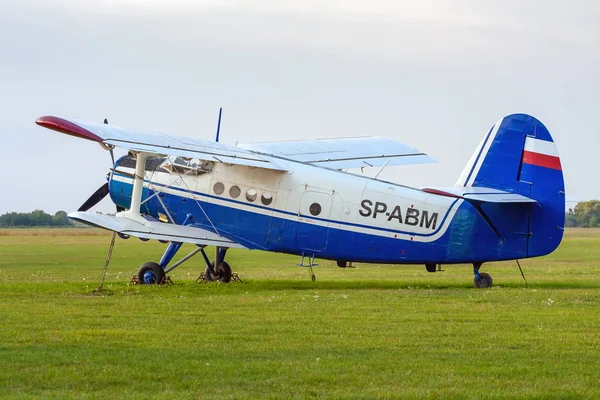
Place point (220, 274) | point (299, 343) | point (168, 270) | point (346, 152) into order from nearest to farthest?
point (299, 343), point (168, 270), point (220, 274), point (346, 152)

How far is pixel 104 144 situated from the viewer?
1839 cm

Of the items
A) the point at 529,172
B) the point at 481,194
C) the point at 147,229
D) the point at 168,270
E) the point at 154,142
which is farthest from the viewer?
the point at 168,270

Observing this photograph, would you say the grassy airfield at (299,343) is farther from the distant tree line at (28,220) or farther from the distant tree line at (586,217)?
the distant tree line at (586,217)

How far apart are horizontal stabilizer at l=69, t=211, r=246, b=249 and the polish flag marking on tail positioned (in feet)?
21.4

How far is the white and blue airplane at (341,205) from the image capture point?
752 inches

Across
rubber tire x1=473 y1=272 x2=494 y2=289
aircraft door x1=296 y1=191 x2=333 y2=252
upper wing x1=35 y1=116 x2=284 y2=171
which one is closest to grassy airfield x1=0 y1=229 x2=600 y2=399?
aircraft door x1=296 y1=191 x2=333 y2=252

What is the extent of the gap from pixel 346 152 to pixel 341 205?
15.6 ft

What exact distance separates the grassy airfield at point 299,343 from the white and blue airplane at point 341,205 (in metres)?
1.16

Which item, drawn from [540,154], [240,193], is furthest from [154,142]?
[540,154]

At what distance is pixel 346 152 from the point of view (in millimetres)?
24484

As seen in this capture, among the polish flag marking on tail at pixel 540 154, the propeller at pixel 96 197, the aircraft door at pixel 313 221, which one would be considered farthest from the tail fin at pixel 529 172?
the propeller at pixel 96 197

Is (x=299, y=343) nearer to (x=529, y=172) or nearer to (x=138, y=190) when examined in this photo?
(x=529, y=172)

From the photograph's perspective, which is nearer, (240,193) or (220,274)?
(240,193)

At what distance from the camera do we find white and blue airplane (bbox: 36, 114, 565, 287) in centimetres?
1909
